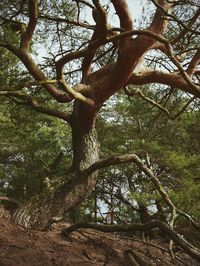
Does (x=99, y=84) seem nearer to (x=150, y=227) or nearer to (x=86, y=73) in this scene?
(x=86, y=73)

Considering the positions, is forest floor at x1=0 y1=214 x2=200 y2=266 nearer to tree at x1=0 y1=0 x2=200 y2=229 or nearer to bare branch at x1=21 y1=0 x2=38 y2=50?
tree at x1=0 y1=0 x2=200 y2=229

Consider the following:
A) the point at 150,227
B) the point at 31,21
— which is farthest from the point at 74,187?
the point at 31,21

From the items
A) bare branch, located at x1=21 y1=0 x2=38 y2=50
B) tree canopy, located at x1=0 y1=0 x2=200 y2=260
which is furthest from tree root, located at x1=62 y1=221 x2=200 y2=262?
bare branch, located at x1=21 y1=0 x2=38 y2=50

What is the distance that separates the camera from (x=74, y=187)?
15.6ft

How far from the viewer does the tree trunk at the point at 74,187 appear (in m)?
4.51

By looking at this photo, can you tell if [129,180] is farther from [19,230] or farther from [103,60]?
[19,230]

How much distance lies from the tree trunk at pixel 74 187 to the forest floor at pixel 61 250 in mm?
228

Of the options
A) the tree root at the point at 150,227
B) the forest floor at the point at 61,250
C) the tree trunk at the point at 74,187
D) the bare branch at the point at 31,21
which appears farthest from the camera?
the tree trunk at the point at 74,187

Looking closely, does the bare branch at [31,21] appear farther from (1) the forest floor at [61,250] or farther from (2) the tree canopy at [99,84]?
(1) the forest floor at [61,250]

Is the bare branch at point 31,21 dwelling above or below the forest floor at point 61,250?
above

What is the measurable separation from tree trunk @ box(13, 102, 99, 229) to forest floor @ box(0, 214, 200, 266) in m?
0.23

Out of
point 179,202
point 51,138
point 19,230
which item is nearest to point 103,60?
point 179,202

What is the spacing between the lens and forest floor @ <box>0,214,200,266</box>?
3.43 metres

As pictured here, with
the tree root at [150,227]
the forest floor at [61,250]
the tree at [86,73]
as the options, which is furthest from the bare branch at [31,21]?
the tree root at [150,227]
